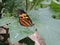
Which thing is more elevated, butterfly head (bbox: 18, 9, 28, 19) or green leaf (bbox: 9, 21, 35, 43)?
butterfly head (bbox: 18, 9, 28, 19)

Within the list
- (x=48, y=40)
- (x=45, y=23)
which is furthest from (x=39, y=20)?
(x=48, y=40)

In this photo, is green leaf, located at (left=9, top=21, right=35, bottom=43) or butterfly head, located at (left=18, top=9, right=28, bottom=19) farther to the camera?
butterfly head, located at (left=18, top=9, right=28, bottom=19)

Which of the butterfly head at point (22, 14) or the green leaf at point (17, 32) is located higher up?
the butterfly head at point (22, 14)

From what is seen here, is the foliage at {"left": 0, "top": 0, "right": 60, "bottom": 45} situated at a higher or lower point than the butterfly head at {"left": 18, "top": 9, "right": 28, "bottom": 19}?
lower

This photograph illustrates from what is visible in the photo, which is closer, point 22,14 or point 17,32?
point 17,32

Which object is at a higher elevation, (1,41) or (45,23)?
(45,23)

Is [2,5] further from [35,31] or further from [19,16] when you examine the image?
[35,31]

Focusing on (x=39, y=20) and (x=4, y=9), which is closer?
(x=39, y=20)

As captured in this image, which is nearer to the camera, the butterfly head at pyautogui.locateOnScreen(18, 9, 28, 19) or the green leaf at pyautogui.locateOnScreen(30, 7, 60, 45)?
the green leaf at pyautogui.locateOnScreen(30, 7, 60, 45)
